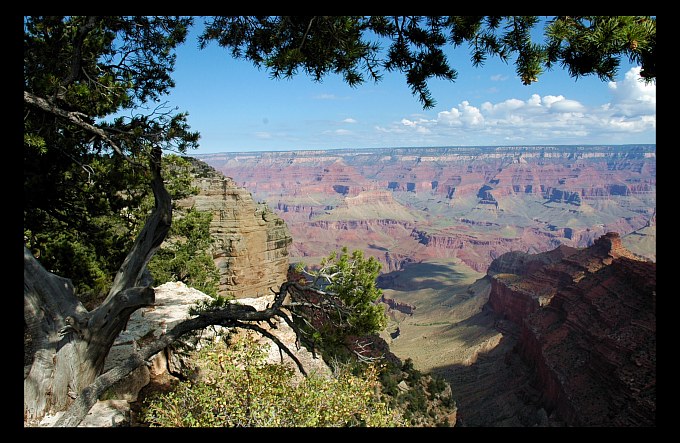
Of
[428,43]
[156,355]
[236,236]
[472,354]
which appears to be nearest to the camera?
[428,43]

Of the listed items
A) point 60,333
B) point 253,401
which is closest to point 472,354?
point 253,401

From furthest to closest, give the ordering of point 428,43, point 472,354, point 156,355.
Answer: point 472,354, point 156,355, point 428,43

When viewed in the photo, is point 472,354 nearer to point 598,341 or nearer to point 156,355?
point 598,341

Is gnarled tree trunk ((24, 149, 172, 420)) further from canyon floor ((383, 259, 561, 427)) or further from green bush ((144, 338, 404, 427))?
canyon floor ((383, 259, 561, 427))

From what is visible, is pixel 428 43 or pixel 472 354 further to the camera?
pixel 472 354

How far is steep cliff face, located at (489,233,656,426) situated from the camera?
29.6 metres

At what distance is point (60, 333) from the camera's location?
20.7ft

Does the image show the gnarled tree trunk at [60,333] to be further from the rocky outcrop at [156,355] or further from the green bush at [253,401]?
the green bush at [253,401]

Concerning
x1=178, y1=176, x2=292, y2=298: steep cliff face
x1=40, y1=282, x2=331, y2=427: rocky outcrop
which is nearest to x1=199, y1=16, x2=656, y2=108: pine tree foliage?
x1=40, y1=282, x2=331, y2=427: rocky outcrop

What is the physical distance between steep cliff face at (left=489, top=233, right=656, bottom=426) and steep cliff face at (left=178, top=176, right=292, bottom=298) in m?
22.7

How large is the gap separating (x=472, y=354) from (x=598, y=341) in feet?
54.2

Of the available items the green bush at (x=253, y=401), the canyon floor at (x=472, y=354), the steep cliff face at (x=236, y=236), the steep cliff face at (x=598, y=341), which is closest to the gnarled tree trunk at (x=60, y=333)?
the green bush at (x=253, y=401)

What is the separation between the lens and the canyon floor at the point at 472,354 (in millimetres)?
36719
